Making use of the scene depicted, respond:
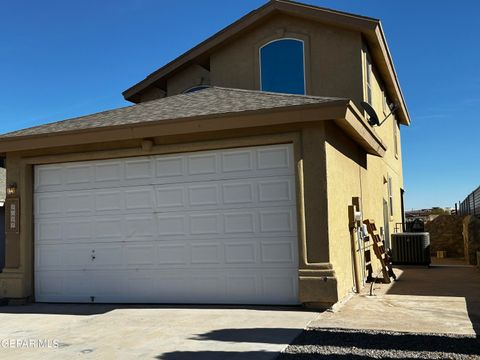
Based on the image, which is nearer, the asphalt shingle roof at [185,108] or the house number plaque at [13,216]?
the asphalt shingle roof at [185,108]

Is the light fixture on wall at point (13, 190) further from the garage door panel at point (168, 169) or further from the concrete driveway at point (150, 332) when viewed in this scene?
the concrete driveway at point (150, 332)

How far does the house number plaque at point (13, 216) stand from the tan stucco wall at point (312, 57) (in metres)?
6.75

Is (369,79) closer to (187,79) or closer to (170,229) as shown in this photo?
(187,79)

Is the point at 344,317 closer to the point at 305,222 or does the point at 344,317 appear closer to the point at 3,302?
the point at 305,222

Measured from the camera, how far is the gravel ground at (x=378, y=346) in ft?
18.3

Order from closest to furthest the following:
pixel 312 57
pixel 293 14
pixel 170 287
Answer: pixel 170 287 < pixel 312 57 < pixel 293 14

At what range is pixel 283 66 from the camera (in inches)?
550

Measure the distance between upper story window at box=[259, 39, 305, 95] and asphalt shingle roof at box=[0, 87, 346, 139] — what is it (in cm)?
284

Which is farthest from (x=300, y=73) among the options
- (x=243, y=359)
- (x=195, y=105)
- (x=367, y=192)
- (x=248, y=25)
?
(x=243, y=359)

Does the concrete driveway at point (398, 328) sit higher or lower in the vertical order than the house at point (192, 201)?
lower

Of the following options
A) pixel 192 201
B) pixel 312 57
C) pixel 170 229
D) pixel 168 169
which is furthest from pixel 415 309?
pixel 312 57

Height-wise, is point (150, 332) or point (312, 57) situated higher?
point (312, 57)

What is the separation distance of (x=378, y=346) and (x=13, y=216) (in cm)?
793

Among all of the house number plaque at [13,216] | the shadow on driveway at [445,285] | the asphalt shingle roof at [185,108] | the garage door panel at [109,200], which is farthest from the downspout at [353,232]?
the house number plaque at [13,216]
